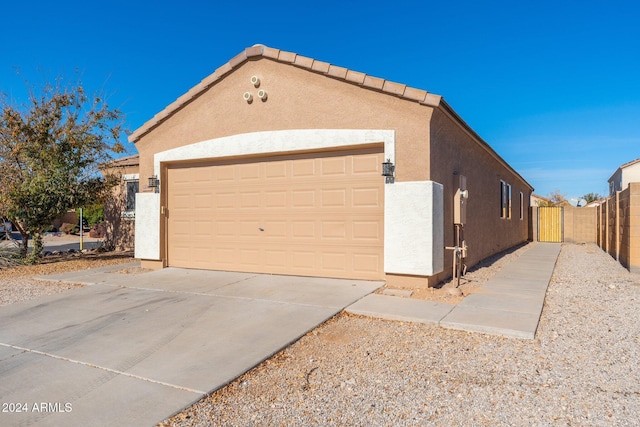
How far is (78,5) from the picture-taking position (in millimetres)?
10594

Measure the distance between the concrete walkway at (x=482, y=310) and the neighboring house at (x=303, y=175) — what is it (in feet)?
3.31

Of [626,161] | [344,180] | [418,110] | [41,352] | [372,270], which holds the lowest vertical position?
[41,352]

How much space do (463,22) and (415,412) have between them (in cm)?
1237

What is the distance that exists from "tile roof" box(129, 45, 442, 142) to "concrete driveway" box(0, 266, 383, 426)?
3439mm

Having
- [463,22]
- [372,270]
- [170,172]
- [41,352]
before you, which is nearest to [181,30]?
[170,172]

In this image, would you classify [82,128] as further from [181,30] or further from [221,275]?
[221,275]

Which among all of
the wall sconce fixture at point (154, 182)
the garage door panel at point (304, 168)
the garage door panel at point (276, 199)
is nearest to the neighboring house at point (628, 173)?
the garage door panel at point (304, 168)

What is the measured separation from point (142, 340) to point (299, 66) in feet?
18.4

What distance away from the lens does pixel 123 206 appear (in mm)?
14172

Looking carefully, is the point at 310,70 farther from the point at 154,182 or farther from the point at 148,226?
the point at 148,226

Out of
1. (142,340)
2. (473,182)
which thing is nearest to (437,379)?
(142,340)

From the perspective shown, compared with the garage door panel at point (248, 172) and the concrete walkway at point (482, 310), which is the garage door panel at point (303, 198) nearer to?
the garage door panel at point (248, 172)

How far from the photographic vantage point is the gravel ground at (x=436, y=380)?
2.90 metres

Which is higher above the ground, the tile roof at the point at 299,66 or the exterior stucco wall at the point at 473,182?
the tile roof at the point at 299,66
